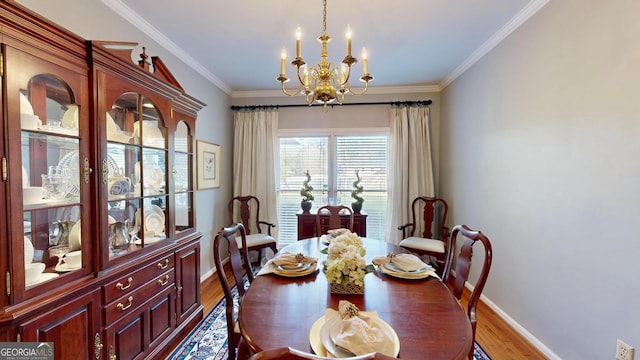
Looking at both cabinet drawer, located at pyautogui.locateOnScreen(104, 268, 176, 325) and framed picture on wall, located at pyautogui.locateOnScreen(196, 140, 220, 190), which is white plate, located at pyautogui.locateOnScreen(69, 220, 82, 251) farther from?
framed picture on wall, located at pyautogui.locateOnScreen(196, 140, 220, 190)

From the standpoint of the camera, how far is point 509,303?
2334 millimetres

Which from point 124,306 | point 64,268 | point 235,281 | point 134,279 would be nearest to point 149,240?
point 134,279

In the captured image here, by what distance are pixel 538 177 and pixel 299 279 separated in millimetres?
1976

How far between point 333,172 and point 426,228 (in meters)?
1.58

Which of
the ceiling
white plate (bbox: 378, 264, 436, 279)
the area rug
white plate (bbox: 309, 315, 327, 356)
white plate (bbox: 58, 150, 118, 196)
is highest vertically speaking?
the ceiling

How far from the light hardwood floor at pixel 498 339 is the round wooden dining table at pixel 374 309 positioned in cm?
113

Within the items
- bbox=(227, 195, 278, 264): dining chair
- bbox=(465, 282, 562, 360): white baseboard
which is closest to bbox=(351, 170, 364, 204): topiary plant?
bbox=(227, 195, 278, 264): dining chair

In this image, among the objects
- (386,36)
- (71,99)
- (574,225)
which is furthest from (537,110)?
(71,99)

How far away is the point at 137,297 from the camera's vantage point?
1666 millimetres

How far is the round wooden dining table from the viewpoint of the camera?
94cm

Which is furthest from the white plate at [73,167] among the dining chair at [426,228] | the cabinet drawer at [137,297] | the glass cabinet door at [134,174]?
the dining chair at [426,228]

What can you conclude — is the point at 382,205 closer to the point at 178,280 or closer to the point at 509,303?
the point at 509,303

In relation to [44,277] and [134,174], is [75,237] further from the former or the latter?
[134,174]

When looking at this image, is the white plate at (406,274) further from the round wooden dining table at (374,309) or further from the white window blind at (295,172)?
the white window blind at (295,172)
